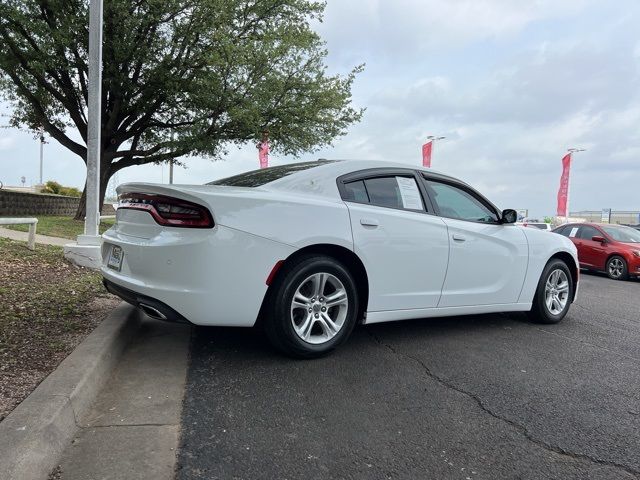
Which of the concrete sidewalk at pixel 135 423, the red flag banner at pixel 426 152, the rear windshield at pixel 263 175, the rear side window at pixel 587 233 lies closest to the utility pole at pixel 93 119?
the rear windshield at pixel 263 175

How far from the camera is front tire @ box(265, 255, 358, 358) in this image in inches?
139

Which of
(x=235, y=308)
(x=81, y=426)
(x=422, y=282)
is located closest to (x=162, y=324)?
(x=235, y=308)

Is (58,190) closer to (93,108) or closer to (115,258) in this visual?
(93,108)

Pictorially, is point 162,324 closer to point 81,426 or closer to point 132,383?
point 132,383

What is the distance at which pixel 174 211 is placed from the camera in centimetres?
340

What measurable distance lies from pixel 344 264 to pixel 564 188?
3348 cm

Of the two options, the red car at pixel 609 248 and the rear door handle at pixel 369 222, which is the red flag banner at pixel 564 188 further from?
the rear door handle at pixel 369 222

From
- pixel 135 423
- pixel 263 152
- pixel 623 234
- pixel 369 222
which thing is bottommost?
pixel 135 423

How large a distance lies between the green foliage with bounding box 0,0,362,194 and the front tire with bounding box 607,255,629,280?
10.0 meters

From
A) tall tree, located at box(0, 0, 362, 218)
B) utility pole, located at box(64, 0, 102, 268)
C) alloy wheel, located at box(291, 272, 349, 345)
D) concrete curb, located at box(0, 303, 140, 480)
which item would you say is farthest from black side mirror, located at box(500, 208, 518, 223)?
tall tree, located at box(0, 0, 362, 218)

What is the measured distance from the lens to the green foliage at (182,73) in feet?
47.5

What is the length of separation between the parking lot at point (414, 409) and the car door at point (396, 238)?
491 millimetres

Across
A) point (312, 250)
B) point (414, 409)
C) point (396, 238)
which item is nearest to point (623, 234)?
point (396, 238)

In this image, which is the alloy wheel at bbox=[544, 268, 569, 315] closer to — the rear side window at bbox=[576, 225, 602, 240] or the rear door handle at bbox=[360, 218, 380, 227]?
the rear door handle at bbox=[360, 218, 380, 227]
